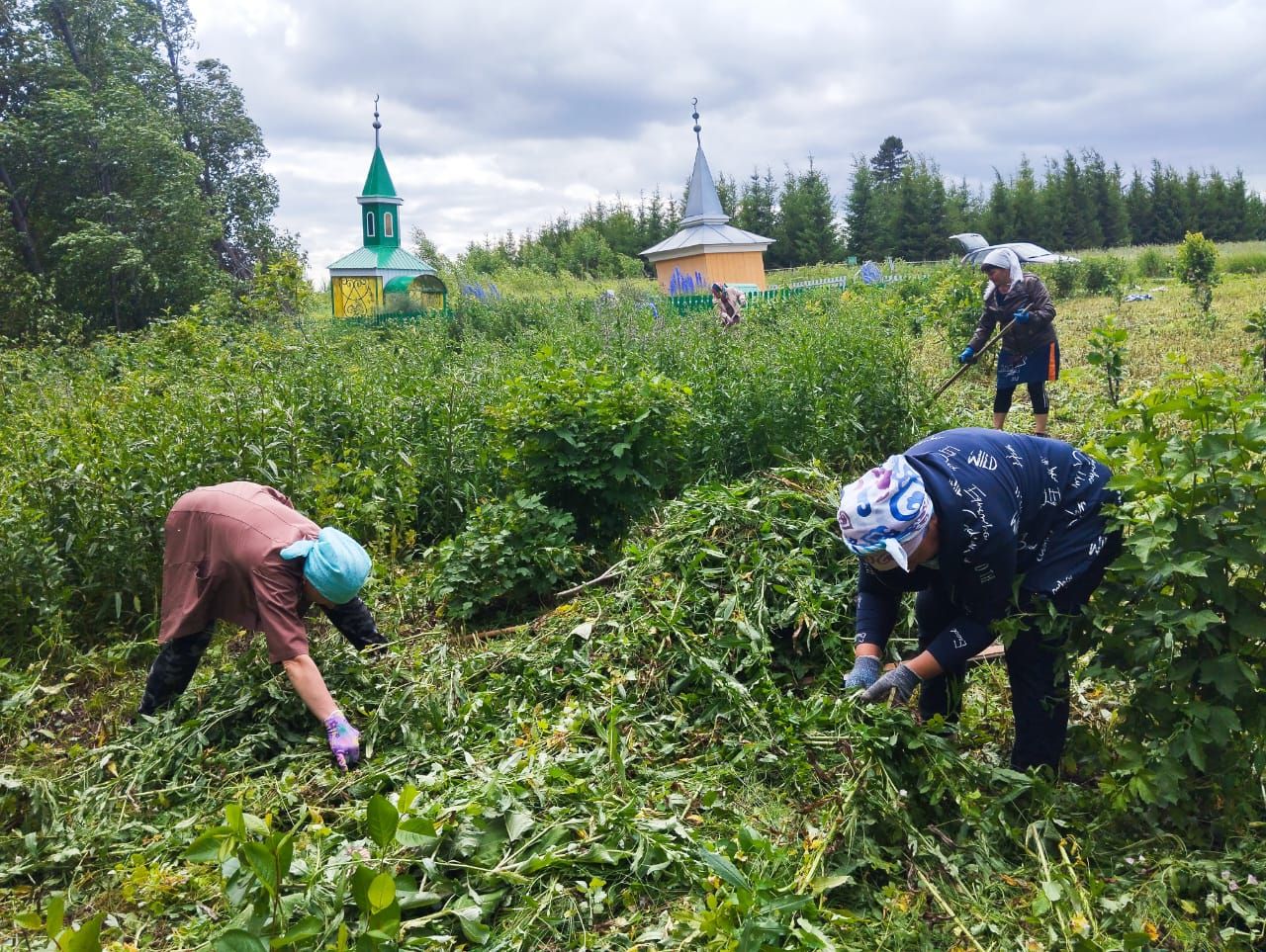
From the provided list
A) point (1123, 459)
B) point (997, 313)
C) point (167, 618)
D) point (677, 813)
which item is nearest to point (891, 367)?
point (997, 313)

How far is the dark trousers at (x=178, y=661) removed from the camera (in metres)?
3.78

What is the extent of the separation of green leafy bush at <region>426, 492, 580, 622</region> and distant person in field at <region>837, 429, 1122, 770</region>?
2.07 meters

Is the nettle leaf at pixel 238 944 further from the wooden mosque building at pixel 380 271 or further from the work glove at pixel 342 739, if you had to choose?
the wooden mosque building at pixel 380 271

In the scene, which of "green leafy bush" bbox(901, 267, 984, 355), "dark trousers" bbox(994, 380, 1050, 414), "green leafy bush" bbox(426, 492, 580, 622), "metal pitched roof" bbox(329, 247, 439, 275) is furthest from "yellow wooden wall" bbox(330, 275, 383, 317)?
"green leafy bush" bbox(426, 492, 580, 622)

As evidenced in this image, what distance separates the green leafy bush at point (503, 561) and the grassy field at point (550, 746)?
139 mm

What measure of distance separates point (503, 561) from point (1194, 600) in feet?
10.00

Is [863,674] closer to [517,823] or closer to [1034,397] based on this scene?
[517,823]

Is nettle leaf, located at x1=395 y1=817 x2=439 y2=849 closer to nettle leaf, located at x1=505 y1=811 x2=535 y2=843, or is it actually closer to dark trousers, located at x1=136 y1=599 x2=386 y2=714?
nettle leaf, located at x1=505 y1=811 x2=535 y2=843

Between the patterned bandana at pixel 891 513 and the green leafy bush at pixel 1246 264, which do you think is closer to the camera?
the patterned bandana at pixel 891 513

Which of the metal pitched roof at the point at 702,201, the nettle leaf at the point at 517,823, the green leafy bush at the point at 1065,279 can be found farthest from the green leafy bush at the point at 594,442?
the metal pitched roof at the point at 702,201

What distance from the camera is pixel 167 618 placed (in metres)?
3.70

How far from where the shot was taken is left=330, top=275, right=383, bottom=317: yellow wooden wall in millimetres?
18955

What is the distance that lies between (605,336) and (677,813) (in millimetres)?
6180

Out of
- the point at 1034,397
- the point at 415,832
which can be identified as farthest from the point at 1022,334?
the point at 415,832
